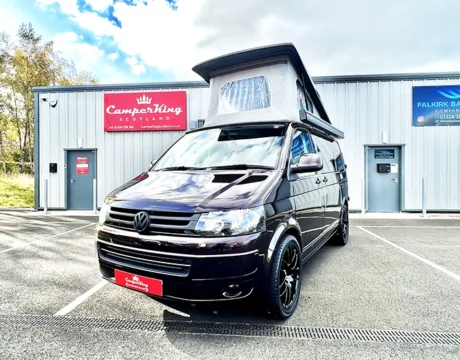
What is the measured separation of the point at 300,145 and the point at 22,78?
20852 millimetres

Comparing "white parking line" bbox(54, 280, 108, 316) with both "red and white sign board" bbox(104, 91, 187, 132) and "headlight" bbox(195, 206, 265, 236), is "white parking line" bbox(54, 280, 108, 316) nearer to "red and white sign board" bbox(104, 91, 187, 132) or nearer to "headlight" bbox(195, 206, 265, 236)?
"headlight" bbox(195, 206, 265, 236)

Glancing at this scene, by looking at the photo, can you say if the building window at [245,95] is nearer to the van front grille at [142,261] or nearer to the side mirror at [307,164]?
the side mirror at [307,164]

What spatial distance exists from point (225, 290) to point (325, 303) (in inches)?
52.5

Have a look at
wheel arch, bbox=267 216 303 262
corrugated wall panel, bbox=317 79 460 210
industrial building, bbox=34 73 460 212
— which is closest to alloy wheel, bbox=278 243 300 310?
wheel arch, bbox=267 216 303 262

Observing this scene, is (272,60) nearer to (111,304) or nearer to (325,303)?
(325,303)

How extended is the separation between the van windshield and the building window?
1.18 m

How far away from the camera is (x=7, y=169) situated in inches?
706

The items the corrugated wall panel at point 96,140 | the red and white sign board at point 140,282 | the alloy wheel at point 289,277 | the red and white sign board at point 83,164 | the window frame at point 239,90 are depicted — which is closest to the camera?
the red and white sign board at point 140,282

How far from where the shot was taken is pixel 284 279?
266 cm

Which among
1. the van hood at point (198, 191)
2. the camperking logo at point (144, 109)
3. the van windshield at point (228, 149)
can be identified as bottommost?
the van hood at point (198, 191)

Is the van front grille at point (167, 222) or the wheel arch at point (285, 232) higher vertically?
the van front grille at point (167, 222)

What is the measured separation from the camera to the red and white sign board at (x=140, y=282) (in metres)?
2.29

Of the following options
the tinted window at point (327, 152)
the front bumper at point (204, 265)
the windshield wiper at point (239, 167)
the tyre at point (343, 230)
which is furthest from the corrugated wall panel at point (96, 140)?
the front bumper at point (204, 265)

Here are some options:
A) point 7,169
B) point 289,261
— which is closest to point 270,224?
point 289,261
